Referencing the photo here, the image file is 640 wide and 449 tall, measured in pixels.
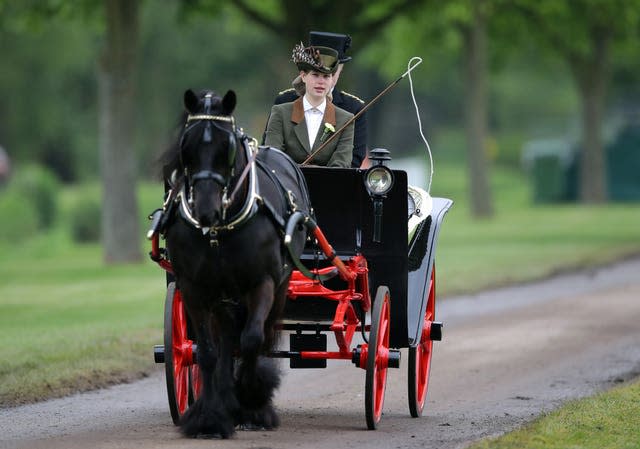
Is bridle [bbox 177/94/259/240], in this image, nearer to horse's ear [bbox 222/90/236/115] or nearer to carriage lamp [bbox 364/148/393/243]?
horse's ear [bbox 222/90/236/115]

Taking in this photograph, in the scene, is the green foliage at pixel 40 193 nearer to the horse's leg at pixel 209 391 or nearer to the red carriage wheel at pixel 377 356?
the red carriage wheel at pixel 377 356

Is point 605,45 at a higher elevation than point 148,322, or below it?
higher

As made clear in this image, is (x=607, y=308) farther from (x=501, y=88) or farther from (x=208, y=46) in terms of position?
(x=501, y=88)

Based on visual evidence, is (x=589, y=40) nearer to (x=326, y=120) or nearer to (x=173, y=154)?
(x=326, y=120)

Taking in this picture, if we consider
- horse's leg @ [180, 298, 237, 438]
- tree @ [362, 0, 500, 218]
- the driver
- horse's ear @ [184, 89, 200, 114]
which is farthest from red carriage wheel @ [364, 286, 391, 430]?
tree @ [362, 0, 500, 218]

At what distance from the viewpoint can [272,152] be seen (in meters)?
8.06

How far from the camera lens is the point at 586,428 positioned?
7777 millimetres

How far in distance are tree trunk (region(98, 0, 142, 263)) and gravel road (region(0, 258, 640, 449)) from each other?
705 cm

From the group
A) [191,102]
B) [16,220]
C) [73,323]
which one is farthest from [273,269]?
[16,220]

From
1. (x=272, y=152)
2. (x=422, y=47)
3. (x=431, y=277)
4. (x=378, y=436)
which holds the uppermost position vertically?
(x=422, y=47)

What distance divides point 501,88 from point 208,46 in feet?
47.5

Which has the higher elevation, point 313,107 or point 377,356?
point 313,107

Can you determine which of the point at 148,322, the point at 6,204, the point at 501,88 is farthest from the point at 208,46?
the point at 148,322

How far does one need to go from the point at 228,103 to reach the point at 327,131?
6.19 feet
